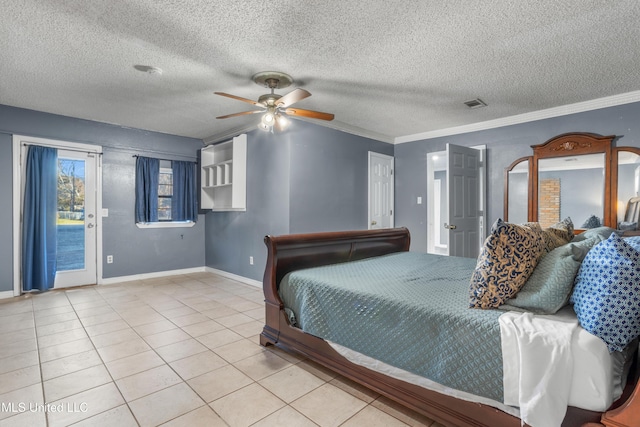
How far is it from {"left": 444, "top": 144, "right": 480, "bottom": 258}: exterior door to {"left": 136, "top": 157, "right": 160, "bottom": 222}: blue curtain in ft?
14.6

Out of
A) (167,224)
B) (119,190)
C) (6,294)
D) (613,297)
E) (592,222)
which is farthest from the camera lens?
(167,224)

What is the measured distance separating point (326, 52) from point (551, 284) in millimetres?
2194

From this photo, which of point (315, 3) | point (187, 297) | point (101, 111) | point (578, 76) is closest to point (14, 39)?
point (101, 111)

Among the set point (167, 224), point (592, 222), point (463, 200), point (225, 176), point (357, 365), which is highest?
point (225, 176)

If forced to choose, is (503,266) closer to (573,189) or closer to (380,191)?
(573,189)

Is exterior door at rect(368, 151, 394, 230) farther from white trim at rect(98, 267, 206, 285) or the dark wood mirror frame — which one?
white trim at rect(98, 267, 206, 285)

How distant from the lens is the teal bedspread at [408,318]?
142 cm

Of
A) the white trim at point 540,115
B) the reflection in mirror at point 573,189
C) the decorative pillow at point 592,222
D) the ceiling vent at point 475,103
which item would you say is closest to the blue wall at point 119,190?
the white trim at point 540,115

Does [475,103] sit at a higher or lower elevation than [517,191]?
higher

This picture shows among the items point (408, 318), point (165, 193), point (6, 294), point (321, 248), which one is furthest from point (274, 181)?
point (6, 294)

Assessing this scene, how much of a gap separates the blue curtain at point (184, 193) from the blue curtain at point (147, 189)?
0.30m

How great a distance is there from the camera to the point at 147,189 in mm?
5031

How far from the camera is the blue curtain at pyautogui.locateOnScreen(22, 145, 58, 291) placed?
13.4 ft

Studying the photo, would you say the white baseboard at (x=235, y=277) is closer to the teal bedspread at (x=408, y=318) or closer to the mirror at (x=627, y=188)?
the teal bedspread at (x=408, y=318)
